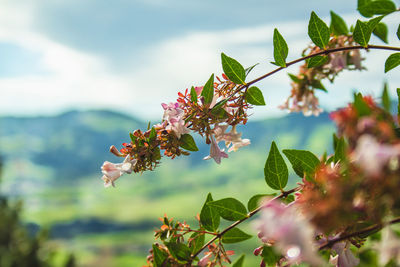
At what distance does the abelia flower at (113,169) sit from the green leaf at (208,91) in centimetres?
13

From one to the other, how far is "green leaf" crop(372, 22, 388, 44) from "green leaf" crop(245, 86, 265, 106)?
277 millimetres

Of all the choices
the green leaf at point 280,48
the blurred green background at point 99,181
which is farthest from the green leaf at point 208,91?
the blurred green background at point 99,181

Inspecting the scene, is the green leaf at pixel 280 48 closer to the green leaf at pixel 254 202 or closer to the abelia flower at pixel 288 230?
the green leaf at pixel 254 202

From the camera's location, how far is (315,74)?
788mm

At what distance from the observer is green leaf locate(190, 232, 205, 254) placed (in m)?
0.51

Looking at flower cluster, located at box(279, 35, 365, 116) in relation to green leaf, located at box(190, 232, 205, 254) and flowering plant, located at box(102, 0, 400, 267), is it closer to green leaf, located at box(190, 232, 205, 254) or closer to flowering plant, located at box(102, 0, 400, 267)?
flowering plant, located at box(102, 0, 400, 267)

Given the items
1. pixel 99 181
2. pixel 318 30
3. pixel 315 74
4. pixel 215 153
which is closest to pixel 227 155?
pixel 215 153

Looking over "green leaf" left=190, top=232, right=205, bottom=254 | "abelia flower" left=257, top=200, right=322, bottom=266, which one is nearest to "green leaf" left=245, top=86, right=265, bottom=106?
"green leaf" left=190, top=232, right=205, bottom=254

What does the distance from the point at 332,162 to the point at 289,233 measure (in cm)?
25

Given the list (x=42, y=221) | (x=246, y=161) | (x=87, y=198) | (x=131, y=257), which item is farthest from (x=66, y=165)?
(x=246, y=161)

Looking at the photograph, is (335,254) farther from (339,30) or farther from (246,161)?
(246,161)

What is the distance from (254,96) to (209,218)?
0.19 meters

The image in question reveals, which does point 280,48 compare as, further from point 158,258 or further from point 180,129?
point 158,258

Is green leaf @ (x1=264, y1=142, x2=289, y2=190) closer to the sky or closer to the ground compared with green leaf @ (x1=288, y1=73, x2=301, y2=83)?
closer to the ground
